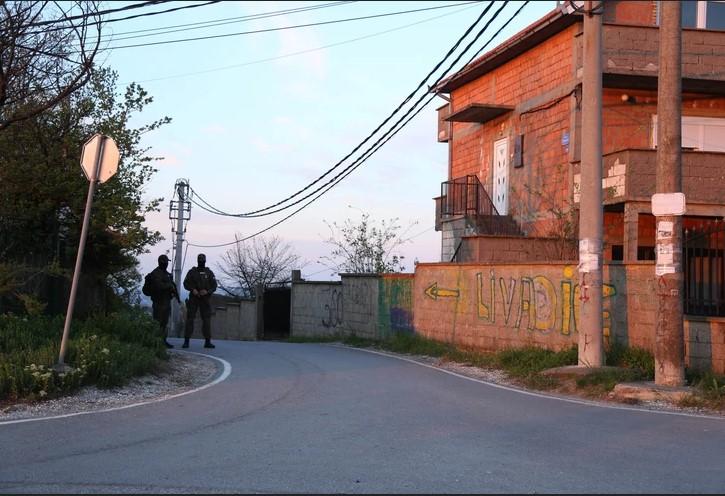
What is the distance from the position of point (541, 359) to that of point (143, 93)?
27.6ft

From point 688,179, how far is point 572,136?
3.07 m

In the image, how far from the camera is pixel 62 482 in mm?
6141

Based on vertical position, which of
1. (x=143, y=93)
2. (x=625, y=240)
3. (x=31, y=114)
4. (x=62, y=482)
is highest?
(x=143, y=93)

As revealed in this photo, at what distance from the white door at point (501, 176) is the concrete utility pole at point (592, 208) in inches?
441

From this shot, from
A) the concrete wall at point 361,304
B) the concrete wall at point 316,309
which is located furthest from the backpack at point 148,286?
the concrete wall at point 316,309

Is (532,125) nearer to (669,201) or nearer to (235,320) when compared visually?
(669,201)

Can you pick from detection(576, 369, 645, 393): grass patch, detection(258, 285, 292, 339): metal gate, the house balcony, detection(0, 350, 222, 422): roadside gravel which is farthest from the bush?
detection(258, 285, 292, 339): metal gate

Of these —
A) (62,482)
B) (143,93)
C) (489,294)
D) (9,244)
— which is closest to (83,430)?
(62,482)

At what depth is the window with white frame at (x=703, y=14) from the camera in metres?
19.7

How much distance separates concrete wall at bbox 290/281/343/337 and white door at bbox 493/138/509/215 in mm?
5290

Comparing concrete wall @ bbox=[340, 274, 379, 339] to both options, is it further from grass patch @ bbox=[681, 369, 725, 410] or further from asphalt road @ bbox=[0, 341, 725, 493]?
grass patch @ bbox=[681, 369, 725, 410]

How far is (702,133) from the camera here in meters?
20.0

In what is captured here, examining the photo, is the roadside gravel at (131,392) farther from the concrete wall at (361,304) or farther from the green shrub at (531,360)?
the concrete wall at (361,304)

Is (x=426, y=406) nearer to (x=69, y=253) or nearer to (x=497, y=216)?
(x=69, y=253)
